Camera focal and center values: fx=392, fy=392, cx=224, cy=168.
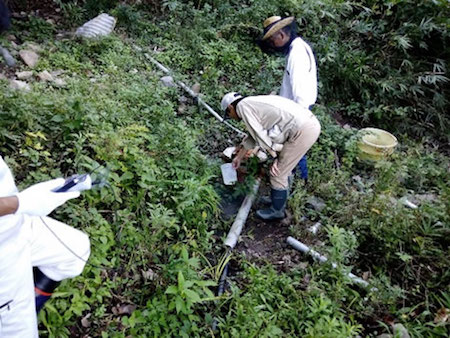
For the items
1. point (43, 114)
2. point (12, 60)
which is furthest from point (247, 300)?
point (12, 60)

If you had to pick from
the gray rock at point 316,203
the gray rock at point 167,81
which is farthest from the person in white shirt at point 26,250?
the gray rock at point 167,81

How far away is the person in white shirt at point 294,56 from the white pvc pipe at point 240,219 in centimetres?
113

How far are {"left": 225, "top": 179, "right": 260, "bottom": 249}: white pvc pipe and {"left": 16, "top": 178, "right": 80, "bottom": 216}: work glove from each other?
187 centimetres

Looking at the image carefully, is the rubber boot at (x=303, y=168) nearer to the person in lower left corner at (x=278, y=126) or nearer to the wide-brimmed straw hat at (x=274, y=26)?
the person in lower left corner at (x=278, y=126)

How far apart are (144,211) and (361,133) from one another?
356 centimetres

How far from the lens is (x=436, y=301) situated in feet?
11.6

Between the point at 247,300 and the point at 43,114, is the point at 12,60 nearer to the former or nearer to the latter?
the point at 43,114

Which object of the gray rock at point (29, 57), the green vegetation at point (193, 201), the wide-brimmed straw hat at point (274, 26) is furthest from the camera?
the gray rock at point (29, 57)

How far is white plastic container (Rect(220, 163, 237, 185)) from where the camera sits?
4.46 m

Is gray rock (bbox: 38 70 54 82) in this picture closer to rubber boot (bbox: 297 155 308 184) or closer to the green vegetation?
the green vegetation

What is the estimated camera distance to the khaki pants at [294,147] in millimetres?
4055

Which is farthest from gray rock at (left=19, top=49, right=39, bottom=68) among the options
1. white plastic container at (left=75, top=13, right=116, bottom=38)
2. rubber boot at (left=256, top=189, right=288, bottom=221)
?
rubber boot at (left=256, top=189, right=288, bottom=221)

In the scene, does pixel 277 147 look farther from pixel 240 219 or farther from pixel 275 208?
pixel 240 219

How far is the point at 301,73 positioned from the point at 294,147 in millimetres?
790
